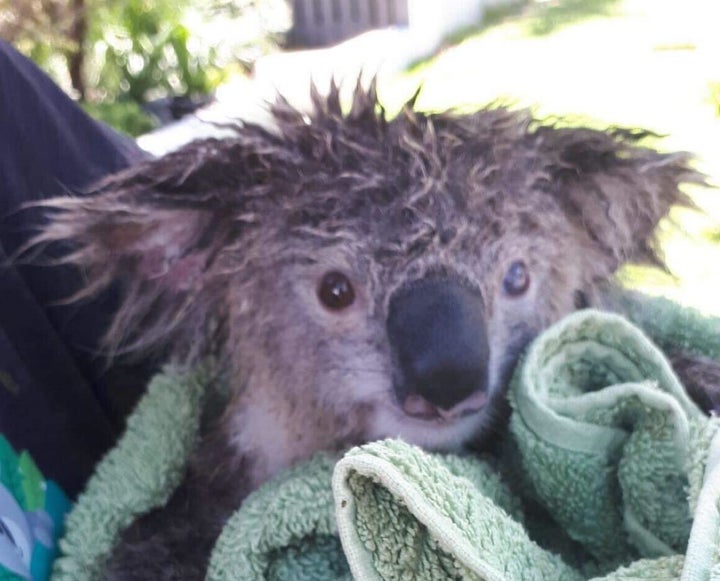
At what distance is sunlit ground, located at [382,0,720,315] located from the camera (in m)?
3.76

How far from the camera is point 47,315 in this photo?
1.22m

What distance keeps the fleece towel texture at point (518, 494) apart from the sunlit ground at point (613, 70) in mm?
1434

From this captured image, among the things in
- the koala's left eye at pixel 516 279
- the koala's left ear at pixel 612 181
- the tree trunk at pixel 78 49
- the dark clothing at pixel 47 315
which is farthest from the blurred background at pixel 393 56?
the dark clothing at pixel 47 315

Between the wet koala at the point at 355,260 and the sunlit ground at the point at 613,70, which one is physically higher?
the wet koala at the point at 355,260

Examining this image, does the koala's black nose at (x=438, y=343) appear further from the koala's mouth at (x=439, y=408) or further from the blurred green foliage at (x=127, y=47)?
the blurred green foliage at (x=127, y=47)

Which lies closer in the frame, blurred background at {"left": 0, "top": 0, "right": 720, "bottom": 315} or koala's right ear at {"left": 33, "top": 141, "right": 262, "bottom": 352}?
koala's right ear at {"left": 33, "top": 141, "right": 262, "bottom": 352}

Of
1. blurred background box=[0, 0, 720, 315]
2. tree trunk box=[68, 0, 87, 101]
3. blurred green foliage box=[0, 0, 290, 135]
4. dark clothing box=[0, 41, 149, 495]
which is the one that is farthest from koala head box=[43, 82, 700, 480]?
tree trunk box=[68, 0, 87, 101]

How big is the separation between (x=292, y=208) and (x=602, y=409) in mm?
364

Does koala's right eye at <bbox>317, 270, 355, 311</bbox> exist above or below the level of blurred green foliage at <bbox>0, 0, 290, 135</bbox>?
above

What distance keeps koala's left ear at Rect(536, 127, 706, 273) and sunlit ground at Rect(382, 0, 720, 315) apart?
1267 mm

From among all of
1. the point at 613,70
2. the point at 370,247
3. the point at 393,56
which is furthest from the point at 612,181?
the point at 393,56

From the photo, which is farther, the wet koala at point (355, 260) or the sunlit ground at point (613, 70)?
the sunlit ground at point (613, 70)

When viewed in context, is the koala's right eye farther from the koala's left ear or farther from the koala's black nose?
the koala's left ear

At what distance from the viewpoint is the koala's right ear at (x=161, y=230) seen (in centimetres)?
98
